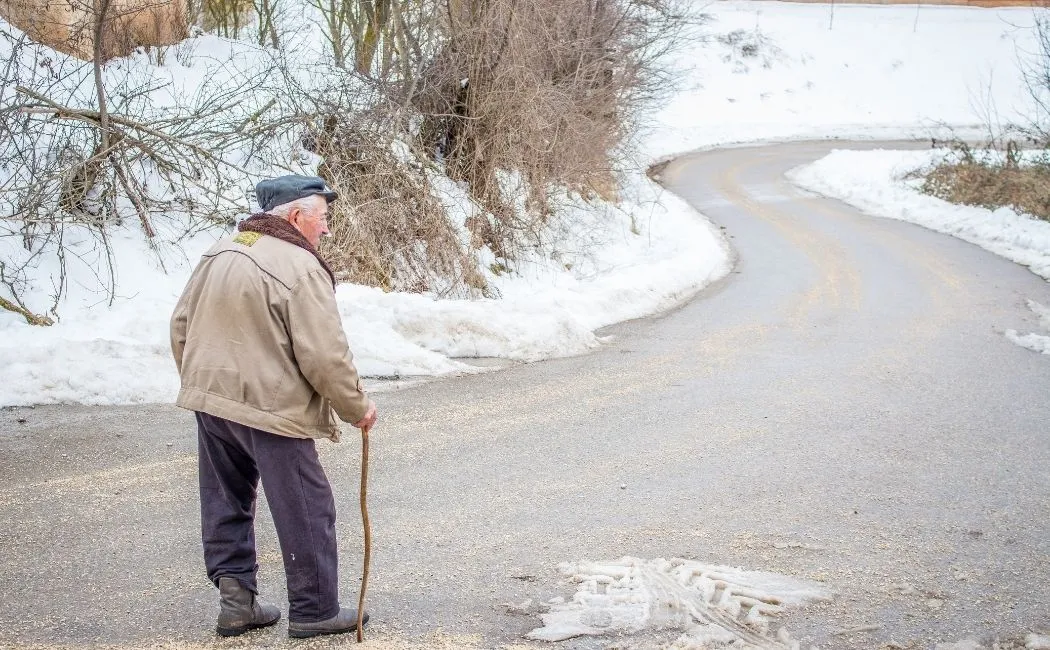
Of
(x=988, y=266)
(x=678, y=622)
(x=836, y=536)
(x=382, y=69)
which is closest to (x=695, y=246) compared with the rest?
(x=988, y=266)

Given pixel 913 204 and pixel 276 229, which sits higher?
pixel 276 229

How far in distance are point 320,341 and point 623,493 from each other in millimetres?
2727

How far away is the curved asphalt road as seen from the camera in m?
4.21

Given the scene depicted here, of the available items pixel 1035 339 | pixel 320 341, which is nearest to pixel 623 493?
pixel 320 341

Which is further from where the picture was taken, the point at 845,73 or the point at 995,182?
the point at 845,73

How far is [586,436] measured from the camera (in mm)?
6816

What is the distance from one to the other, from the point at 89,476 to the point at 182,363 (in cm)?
234

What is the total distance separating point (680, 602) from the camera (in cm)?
426

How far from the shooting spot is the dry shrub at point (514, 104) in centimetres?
1355

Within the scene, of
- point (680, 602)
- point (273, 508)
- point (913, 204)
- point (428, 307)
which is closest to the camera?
point (273, 508)

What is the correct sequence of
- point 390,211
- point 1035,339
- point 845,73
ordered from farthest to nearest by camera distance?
point 845,73
point 390,211
point 1035,339

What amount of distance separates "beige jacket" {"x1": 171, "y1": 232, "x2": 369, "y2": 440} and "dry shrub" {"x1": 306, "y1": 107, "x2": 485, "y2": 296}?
7.69 metres

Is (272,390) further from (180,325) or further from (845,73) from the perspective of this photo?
(845,73)

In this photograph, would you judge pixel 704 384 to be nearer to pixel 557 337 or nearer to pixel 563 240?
pixel 557 337
